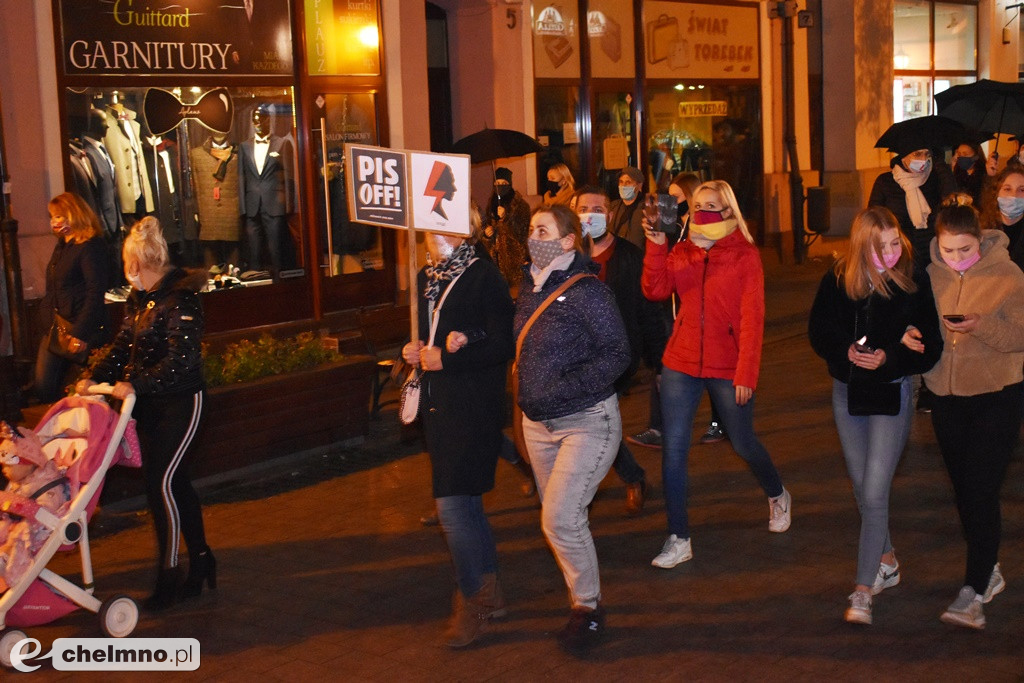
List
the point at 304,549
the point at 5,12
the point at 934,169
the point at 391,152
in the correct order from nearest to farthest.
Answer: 1. the point at 391,152
2. the point at 304,549
3. the point at 934,169
4. the point at 5,12

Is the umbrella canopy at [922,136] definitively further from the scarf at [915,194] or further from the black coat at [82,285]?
the black coat at [82,285]

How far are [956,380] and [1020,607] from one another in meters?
1.17

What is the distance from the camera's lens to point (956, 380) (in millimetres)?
5680

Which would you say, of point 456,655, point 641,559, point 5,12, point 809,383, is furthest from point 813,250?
point 456,655

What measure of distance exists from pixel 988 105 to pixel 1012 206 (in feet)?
18.7

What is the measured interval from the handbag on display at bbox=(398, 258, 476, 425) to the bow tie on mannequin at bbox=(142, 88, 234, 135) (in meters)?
7.75

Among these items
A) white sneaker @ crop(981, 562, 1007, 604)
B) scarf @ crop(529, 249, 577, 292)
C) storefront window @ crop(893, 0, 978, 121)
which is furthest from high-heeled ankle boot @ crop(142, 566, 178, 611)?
storefront window @ crop(893, 0, 978, 121)

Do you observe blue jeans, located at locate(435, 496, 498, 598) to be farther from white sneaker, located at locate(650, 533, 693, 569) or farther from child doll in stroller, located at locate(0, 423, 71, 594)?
child doll in stroller, located at locate(0, 423, 71, 594)

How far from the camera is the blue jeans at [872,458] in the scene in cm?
570

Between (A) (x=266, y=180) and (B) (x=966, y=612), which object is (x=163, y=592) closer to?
(B) (x=966, y=612)

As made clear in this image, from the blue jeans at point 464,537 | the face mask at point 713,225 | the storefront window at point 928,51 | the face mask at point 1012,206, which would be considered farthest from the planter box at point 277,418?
the storefront window at point 928,51

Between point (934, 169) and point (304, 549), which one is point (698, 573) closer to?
point (304, 549)

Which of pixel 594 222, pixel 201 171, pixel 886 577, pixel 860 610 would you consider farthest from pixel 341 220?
pixel 860 610

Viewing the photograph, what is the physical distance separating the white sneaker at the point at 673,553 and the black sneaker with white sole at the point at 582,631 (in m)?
1.06
